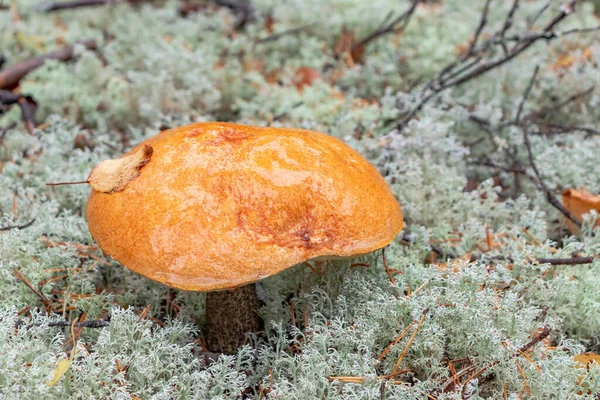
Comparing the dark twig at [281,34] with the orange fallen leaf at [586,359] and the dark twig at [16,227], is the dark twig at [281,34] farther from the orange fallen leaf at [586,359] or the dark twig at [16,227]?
the orange fallen leaf at [586,359]

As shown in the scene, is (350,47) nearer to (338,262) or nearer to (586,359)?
(338,262)

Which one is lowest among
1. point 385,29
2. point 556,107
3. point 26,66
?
point 26,66

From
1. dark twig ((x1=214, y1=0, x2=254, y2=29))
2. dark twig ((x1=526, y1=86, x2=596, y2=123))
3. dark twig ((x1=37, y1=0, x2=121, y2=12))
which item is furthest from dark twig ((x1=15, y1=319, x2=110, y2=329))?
dark twig ((x1=37, y1=0, x2=121, y2=12))

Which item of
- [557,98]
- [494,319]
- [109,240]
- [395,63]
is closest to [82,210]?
[109,240]

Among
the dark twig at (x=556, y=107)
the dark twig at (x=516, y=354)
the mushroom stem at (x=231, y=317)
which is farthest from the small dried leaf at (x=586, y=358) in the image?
the dark twig at (x=556, y=107)

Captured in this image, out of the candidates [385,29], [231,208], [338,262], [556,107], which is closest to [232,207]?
[231,208]
